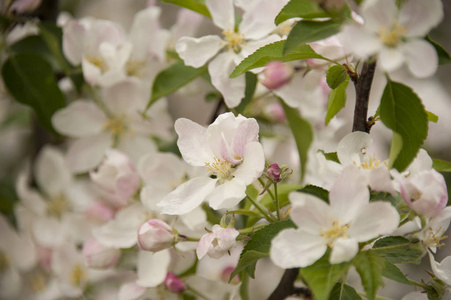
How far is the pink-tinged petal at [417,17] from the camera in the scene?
0.59 meters

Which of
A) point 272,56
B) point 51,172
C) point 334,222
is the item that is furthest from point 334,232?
point 51,172

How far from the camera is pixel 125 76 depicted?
3.50 ft

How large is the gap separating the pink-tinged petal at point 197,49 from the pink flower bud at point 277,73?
0.31 ft

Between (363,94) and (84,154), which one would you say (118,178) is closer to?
(84,154)

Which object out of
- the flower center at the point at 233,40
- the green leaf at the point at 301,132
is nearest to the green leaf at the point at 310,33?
the flower center at the point at 233,40

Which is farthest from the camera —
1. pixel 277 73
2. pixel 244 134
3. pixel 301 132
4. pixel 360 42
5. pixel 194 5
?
pixel 301 132

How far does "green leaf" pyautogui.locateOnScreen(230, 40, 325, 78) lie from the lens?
0.69 metres

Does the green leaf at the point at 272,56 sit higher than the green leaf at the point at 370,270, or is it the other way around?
the green leaf at the point at 272,56

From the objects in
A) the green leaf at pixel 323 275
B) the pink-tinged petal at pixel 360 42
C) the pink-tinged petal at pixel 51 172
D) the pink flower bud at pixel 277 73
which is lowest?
the pink-tinged petal at pixel 51 172

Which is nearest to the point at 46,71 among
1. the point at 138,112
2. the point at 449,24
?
the point at 138,112

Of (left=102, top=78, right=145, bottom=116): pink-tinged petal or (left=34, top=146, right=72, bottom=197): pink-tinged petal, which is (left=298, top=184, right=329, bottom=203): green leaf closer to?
(left=102, top=78, right=145, bottom=116): pink-tinged petal

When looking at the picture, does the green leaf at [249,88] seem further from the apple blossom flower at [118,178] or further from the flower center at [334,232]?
the flower center at [334,232]

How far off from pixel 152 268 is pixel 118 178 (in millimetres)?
154

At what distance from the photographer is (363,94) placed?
689mm
